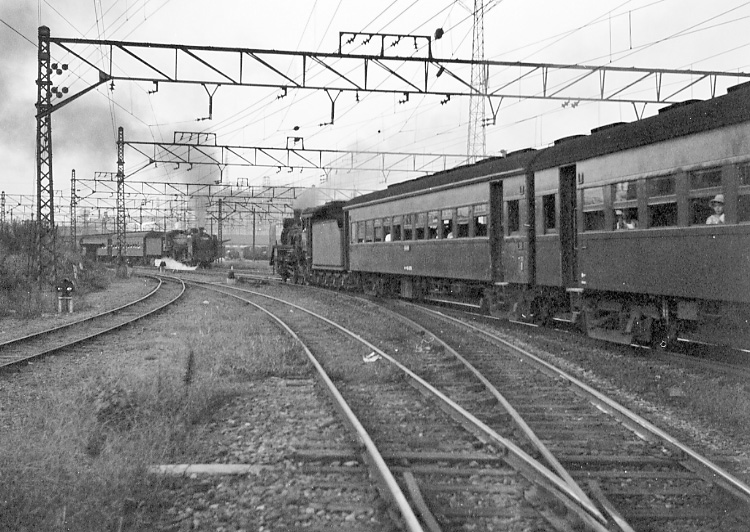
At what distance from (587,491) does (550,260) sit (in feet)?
27.6

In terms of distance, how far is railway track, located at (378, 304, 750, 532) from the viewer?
5.11 meters

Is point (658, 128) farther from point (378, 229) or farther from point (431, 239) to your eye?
point (378, 229)

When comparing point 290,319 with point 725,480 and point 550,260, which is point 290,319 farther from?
point 725,480

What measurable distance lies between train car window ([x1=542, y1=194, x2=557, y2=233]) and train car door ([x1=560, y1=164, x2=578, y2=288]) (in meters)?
0.24

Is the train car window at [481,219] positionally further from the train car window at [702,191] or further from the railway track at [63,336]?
the railway track at [63,336]

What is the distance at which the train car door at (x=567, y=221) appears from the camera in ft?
43.0

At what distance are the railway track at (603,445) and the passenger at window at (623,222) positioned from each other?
2400mm

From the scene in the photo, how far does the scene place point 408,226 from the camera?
21141 mm

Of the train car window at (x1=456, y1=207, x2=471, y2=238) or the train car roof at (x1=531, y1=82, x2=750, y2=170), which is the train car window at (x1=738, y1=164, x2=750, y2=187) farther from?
the train car window at (x1=456, y1=207, x2=471, y2=238)

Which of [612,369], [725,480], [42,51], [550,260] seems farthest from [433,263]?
[725,480]

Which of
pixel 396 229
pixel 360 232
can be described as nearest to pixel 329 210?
pixel 360 232

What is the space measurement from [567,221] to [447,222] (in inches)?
216

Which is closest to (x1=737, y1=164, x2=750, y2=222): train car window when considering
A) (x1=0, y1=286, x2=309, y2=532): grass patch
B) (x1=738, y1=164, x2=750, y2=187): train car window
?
(x1=738, y1=164, x2=750, y2=187): train car window

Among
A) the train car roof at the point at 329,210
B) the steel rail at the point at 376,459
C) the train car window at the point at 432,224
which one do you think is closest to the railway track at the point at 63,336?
the steel rail at the point at 376,459
